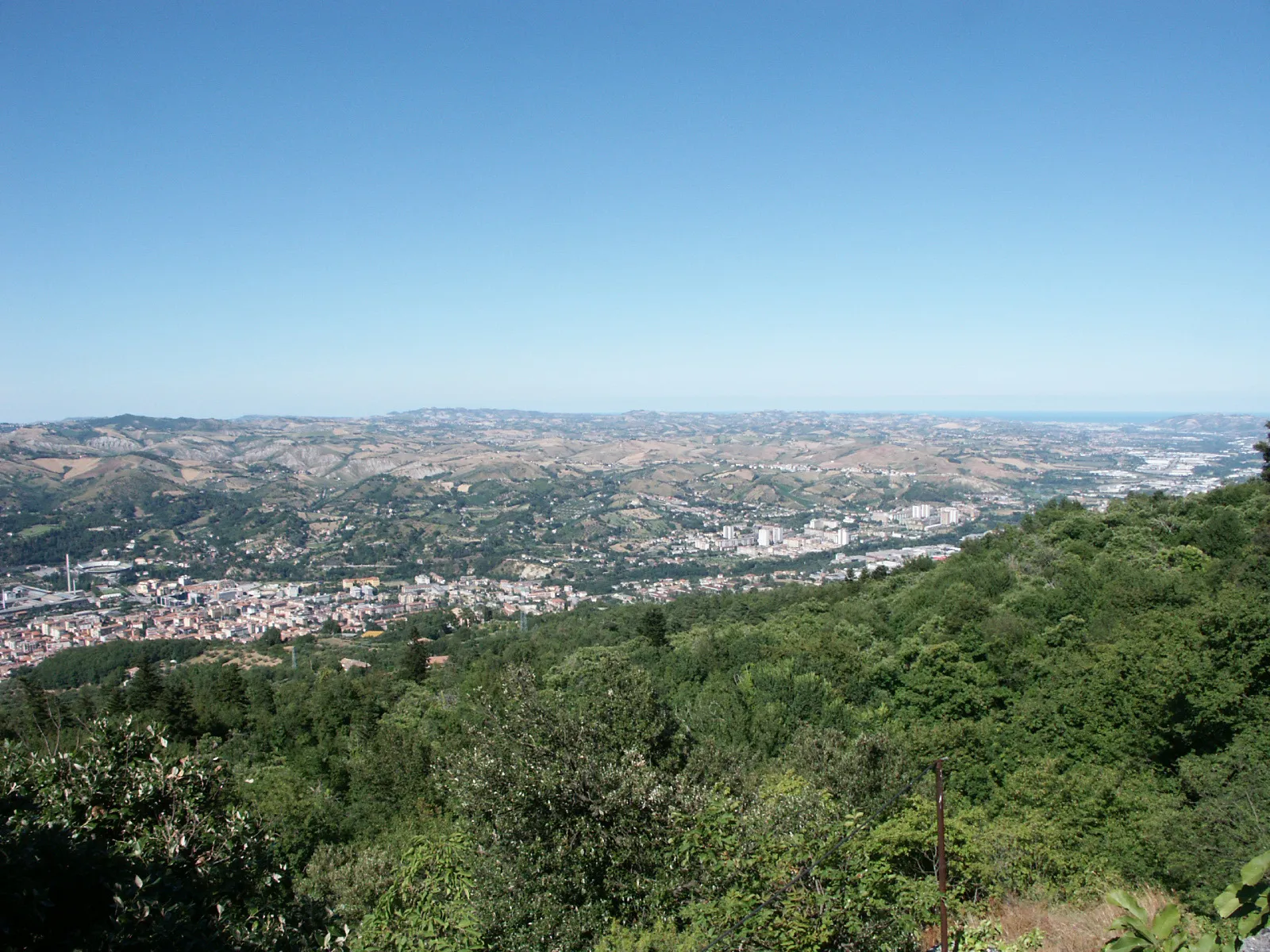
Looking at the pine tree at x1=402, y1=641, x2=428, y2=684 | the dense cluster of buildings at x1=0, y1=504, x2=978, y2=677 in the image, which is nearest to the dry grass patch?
the pine tree at x1=402, y1=641, x2=428, y2=684

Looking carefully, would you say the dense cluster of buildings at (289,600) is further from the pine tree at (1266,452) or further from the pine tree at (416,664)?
the pine tree at (1266,452)

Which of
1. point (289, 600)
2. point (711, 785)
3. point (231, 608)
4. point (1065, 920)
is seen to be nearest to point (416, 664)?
point (711, 785)

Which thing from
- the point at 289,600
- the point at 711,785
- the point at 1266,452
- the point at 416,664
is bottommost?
the point at 289,600

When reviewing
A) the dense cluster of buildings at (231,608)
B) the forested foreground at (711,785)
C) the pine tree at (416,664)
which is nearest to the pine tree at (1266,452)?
the forested foreground at (711,785)

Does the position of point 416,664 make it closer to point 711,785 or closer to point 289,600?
point 711,785

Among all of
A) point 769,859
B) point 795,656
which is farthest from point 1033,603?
point 769,859

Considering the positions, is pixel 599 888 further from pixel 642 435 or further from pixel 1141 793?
pixel 642 435

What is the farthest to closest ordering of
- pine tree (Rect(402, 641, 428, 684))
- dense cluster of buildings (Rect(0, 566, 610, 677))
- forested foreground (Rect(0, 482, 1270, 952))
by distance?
1. dense cluster of buildings (Rect(0, 566, 610, 677))
2. pine tree (Rect(402, 641, 428, 684))
3. forested foreground (Rect(0, 482, 1270, 952))

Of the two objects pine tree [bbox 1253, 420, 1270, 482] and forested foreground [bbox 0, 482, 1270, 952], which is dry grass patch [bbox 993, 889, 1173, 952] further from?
pine tree [bbox 1253, 420, 1270, 482]
